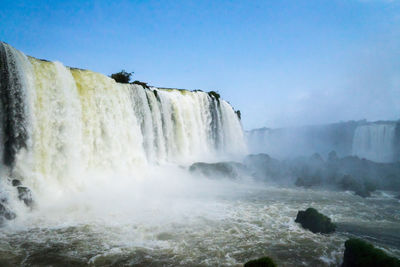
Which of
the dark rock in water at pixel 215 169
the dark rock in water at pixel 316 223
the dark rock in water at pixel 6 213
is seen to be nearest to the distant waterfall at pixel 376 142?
the dark rock in water at pixel 215 169

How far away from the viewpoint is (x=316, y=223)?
785 cm

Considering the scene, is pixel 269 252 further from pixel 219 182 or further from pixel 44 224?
pixel 219 182

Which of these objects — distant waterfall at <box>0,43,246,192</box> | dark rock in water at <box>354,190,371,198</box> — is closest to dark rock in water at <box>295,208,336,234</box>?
dark rock in water at <box>354,190,371,198</box>

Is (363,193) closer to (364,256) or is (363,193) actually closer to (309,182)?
(309,182)

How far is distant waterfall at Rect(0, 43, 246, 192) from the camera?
32.6ft

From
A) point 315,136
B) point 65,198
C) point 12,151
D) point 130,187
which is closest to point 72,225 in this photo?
point 65,198

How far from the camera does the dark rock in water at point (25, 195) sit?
846cm

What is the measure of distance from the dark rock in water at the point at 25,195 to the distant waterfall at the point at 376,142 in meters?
35.2

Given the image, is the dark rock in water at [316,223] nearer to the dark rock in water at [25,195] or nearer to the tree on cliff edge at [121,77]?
the dark rock in water at [25,195]

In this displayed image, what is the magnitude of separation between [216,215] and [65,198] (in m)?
6.01

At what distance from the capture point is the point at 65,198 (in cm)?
1024

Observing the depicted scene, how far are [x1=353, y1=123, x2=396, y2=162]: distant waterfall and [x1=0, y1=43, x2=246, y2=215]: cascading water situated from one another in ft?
84.1

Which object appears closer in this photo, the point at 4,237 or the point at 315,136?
the point at 4,237

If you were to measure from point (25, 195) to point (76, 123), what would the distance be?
4.56 m
